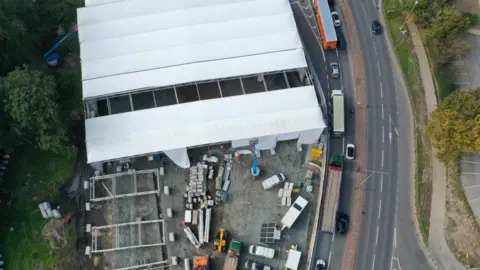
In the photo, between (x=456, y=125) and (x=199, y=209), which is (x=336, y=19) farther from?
(x=199, y=209)

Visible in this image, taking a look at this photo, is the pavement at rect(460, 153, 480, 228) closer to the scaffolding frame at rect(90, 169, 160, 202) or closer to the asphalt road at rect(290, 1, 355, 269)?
the asphalt road at rect(290, 1, 355, 269)

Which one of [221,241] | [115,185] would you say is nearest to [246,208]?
[221,241]

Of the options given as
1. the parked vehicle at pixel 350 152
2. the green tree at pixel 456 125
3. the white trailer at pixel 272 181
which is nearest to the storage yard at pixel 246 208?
the white trailer at pixel 272 181

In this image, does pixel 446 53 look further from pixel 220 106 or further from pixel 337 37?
pixel 220 106

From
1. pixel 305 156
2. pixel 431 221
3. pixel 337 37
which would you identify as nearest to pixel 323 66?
pixel 337 37

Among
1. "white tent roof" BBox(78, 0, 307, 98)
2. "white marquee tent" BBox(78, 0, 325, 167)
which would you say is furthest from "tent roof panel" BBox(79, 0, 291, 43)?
"white marquee tent" BBox(78, 0, 325, 167)

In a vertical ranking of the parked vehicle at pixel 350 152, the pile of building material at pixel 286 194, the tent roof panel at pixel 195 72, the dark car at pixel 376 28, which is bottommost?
the pile of building material at pixel 286 194

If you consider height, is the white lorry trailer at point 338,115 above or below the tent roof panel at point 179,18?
below

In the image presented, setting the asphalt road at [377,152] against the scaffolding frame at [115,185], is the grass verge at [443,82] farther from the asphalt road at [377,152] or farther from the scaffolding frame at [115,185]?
the scaffolding frame at [115,185]
